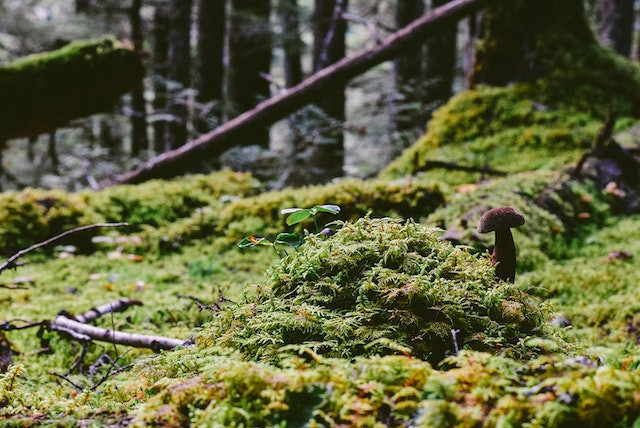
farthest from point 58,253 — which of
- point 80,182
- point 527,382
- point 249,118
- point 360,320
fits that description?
point 80,182

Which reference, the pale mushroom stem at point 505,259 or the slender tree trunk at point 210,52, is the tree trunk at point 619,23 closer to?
the slender tree trunk at point 210,52

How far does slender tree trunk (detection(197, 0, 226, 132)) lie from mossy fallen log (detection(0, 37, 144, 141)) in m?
3.01

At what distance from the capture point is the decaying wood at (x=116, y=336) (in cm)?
234

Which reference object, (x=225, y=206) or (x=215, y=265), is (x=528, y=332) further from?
(x=225, y=206)

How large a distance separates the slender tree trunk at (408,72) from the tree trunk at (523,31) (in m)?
3.32

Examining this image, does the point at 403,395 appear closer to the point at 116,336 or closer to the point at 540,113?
the point at 116,336

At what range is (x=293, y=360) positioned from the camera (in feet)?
4.22

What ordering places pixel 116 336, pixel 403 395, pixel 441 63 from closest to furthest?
pixel 403 395 → pixel 116 336 → pixel 441 63

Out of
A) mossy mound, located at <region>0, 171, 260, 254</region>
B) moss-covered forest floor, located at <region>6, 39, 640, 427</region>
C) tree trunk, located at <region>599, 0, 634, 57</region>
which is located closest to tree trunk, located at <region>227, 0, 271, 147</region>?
mossy mound, located at <region>0, 171, 260, 254</region>

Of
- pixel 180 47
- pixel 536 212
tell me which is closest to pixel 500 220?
pixel 536 212

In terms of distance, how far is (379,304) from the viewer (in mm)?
1655

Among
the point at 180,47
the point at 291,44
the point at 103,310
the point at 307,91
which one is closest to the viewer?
the point at 103,310

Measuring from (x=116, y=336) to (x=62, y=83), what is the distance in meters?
5.85

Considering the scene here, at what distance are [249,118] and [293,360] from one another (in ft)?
23.6
